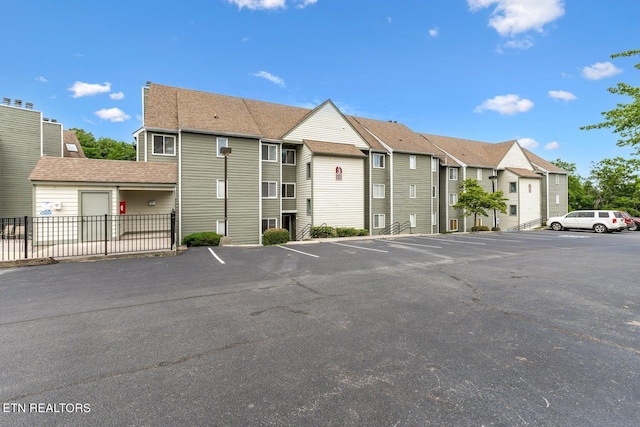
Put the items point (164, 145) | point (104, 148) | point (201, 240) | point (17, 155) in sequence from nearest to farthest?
point (201, 240), point (164, 145), point (17, 155), point (104, 148)

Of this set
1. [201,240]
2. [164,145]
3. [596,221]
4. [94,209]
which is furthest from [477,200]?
[94,209]

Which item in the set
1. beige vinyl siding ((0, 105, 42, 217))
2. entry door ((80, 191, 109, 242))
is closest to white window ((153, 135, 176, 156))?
entry door ((80, 191, 109, 242))

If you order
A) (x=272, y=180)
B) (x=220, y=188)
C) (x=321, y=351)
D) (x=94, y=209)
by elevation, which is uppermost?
(x=272, y=180)

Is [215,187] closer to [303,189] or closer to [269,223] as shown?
[269,223]

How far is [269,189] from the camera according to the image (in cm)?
2111

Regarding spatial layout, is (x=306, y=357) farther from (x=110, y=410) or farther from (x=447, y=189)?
(x=447, y=189)

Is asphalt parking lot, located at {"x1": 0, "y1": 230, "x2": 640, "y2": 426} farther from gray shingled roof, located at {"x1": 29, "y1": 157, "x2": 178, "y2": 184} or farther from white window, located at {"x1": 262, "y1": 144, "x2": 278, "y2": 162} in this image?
white window, located at {"x1": 262, "y1": 144, "x2": 278, "y2": 162}

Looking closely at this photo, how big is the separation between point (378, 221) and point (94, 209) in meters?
19.3

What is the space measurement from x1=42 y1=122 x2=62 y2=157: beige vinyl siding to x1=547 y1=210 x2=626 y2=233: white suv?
41.4 m

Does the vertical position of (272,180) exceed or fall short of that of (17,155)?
it falls short

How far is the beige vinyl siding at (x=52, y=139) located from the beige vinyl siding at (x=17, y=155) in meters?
1.36

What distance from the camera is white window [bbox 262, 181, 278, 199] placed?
2092 centimetres

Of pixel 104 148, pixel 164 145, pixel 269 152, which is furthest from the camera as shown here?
pixel 104 148

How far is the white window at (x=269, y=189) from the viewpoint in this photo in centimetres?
2092
